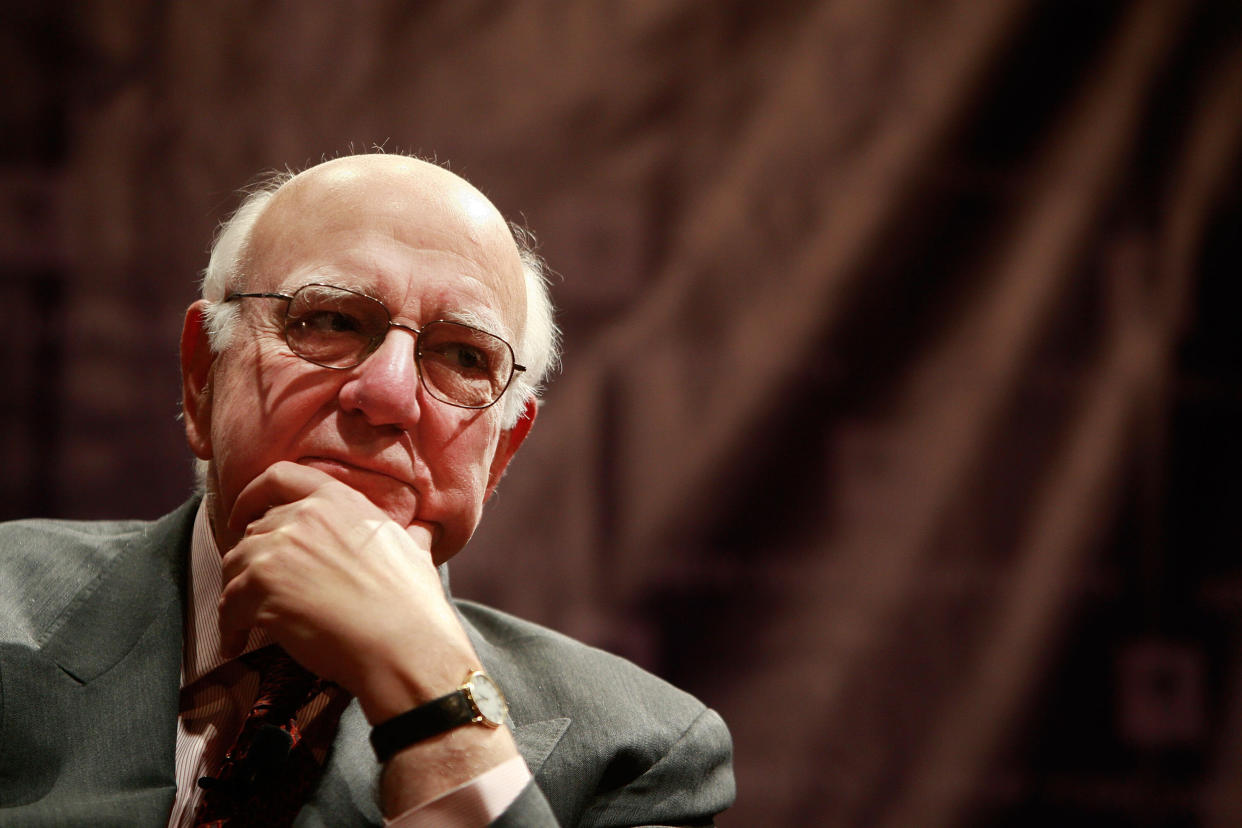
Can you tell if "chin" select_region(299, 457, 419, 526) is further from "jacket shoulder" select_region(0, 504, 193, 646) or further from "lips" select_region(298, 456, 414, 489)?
"jacket shoulder" select_region(0, 504, 193, 646)

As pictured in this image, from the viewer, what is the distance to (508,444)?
1655 mm

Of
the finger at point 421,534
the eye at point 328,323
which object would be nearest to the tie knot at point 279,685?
the finger at point 421,534

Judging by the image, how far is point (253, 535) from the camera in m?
1.22

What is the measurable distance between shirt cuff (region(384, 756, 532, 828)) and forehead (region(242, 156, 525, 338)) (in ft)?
1.97

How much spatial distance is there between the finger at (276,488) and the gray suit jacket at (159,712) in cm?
21

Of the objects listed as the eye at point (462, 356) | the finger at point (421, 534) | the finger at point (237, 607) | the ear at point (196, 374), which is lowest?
the finger at point (237, 607)

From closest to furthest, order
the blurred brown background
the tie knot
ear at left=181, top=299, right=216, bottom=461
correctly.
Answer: the tie knot, ear at left=181, top=299, right=216, bottom=461, the blurred brown background

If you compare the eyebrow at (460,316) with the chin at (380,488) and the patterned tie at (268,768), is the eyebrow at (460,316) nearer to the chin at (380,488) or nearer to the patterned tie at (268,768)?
the chin at (380,488)

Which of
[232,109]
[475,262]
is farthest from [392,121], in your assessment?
[475,262]

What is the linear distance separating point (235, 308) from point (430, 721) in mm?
648

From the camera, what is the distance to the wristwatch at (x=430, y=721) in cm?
112

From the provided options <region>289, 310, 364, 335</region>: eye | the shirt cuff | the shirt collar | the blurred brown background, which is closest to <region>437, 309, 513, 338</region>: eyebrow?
<region>289, 310, 364, 335</region>: eye

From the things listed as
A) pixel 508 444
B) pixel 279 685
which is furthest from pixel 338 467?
pixel 508 444

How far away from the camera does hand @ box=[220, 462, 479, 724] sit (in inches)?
44.8
